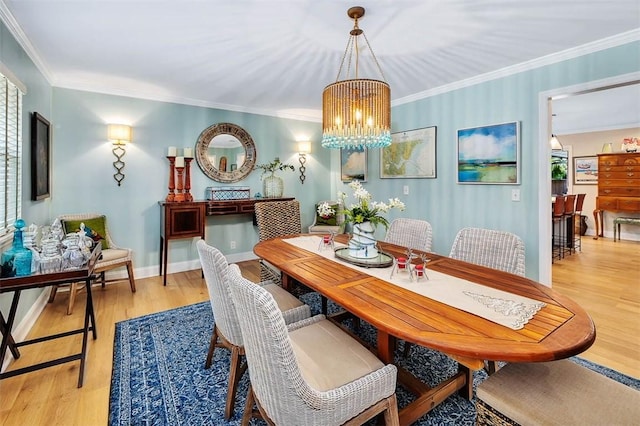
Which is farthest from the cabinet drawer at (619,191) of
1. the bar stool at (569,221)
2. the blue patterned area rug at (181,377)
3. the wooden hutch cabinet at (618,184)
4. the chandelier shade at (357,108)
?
the chandelier shade at (357,108)

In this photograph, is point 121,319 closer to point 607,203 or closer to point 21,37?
point 21,37

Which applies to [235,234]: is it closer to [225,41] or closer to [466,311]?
[225,41]

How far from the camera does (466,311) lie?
1289 mm

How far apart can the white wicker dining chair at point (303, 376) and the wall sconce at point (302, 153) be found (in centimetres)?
401

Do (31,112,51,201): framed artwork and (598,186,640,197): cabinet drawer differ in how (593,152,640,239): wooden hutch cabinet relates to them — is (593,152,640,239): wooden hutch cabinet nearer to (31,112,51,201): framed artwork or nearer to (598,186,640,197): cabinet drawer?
(598,186,640,197): cabinet drawer

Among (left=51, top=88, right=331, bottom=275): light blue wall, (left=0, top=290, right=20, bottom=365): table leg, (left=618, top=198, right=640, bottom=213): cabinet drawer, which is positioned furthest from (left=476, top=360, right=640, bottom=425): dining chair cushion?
(left=618, top=198, right=640, bottom=213): cabinet drawer

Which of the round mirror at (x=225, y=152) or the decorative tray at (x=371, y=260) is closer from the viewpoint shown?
the decorative tray at (x=371, y=260)

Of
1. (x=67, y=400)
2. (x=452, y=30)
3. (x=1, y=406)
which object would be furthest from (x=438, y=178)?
(x=1, y=406)

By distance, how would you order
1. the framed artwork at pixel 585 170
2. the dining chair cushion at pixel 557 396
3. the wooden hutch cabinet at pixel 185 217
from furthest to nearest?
the framed artwork at pixel 585 170, the wooden hutch cabinet at pixel 185 217, the dining chair cushion at pixel 557 396

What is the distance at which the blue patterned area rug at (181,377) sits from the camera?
1.67 meters

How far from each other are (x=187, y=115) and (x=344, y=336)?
3792 millimetres

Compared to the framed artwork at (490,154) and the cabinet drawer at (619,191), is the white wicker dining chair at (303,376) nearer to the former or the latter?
the framed artwork at (490,154)

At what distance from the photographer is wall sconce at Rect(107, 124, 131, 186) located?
360 cm

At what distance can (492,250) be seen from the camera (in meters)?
2.12
